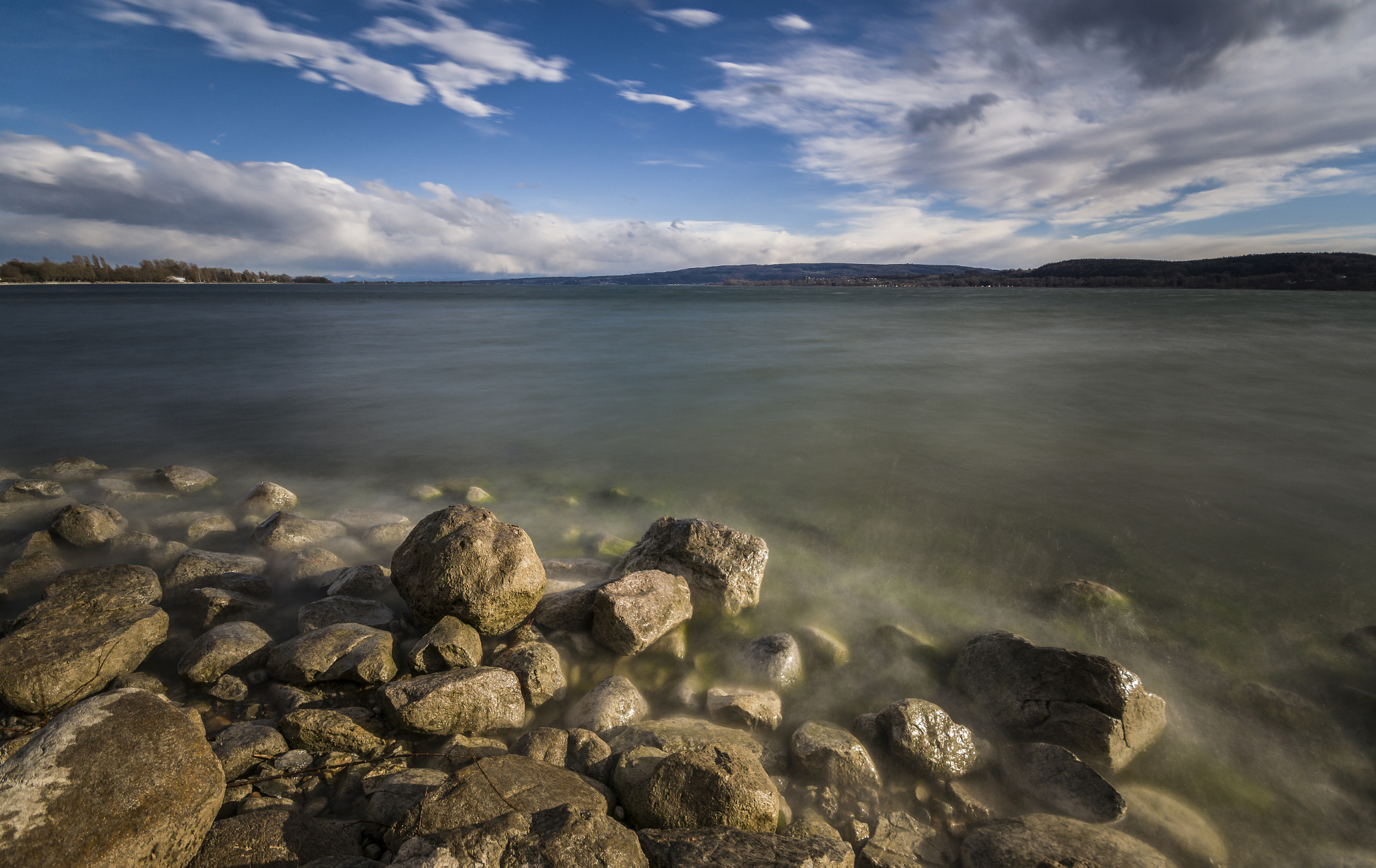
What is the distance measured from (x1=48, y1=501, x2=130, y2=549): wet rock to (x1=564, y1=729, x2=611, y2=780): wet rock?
5903mm

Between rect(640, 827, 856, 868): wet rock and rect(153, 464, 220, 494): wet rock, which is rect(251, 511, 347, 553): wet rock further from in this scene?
rect(640, 827, 856, 868): wet rock

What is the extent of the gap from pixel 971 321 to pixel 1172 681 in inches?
1494

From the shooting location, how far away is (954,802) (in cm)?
329

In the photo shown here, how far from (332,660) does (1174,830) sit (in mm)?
5100

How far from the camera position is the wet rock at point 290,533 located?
5910 mm

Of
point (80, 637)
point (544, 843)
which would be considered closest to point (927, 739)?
point (544, 843)

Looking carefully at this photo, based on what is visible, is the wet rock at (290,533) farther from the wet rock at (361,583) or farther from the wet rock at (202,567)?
the wet rock at (361,583)

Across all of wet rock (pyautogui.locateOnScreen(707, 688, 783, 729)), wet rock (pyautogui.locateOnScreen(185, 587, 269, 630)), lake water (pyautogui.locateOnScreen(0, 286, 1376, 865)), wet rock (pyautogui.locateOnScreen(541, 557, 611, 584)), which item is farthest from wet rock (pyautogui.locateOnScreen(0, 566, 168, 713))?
wet rock (pyautogui.locateOnScreen(707, 688, 783, 729))

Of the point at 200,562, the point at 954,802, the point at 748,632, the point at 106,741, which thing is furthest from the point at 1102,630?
the point at 200,562

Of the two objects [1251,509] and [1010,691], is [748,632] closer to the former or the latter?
[1010,691]

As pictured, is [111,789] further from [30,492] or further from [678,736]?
[30,492]

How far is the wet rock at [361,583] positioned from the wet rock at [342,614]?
0.25 m

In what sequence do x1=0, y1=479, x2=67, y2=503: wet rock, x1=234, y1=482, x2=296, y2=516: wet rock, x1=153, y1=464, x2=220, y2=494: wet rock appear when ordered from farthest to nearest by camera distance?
x1=153, y1=464, x2=220, y2=494: wet rock < x1=0, y1=479, x2=67, y2=503: wet rock < x1=234, y1=482, x2=296, y2=516: wet rock

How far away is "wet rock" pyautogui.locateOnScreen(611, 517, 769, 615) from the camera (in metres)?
5.02
